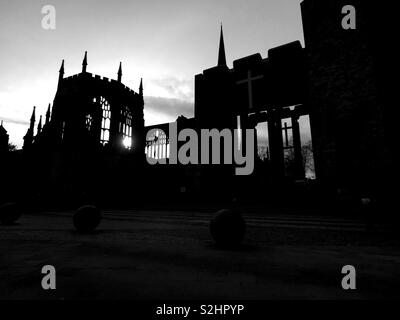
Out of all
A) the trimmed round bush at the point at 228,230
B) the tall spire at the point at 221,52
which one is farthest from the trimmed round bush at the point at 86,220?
the tall spire at the point at 221,52

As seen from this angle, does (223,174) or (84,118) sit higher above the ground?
(84,118)

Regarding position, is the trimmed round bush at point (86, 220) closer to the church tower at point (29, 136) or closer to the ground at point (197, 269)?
the ground at point (197, 269)

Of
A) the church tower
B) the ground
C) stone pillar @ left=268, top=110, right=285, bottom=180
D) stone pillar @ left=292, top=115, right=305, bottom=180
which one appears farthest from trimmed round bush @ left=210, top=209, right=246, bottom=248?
the church tower

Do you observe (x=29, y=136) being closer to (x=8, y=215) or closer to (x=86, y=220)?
(x=8, y=215)

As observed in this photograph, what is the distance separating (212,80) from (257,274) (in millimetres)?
18294

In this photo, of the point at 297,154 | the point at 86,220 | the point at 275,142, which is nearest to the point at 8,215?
the point at 86,220

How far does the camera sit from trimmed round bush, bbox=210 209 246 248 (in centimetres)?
468

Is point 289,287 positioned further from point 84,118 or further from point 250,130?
point 84,118

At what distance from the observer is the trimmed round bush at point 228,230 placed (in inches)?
184

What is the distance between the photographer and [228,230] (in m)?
Result: 4.71

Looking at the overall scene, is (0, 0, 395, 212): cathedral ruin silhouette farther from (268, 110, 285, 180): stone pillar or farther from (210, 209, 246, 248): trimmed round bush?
(210, 209, 246, 248): trimmed round bush

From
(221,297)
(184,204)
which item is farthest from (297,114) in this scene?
(221,297)

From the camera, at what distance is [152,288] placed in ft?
7.80

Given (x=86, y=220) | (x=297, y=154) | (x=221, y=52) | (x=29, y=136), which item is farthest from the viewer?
(x=29, y=136)
